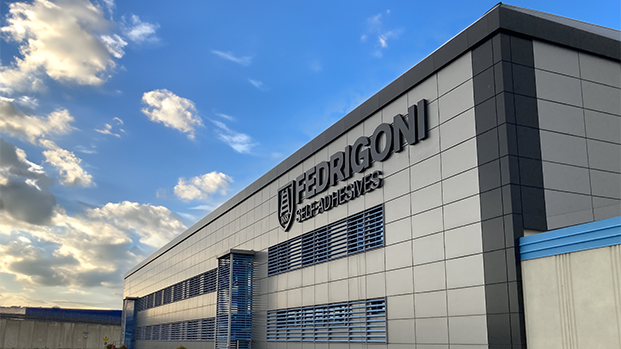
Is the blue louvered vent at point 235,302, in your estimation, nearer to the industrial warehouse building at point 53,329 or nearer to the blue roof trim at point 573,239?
the blue roof trim at point 573,239

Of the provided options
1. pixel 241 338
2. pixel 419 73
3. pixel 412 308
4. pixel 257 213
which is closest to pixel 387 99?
pixel 419 73

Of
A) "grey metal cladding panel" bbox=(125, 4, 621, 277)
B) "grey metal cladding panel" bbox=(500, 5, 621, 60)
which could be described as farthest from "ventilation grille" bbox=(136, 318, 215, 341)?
"grey metal cladding panel" bbox=(500, 5, 621, 60)

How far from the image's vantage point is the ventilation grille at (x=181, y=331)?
4106cm

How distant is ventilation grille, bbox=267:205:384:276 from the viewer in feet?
70.0

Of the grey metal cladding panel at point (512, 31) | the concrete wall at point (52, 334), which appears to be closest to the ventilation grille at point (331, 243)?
the grey metal cladding panel at point (512, 31)

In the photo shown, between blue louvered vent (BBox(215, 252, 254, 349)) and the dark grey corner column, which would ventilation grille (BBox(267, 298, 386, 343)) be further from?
the dark grey corner column

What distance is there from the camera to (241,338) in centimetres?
3225

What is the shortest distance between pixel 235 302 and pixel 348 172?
13.9 meters

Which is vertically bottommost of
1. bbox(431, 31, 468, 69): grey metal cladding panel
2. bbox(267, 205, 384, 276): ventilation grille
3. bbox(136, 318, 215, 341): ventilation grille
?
bbox(136, 318, 215, 341): ventilation grille

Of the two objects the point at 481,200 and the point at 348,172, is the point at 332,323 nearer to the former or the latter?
the point at 348,172

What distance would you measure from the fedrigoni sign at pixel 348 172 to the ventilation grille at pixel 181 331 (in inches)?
602

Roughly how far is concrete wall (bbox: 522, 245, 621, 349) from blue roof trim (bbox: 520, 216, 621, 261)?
0.44ft

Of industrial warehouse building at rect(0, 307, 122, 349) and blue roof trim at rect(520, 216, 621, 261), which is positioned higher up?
blue roof trim at rect(520, 216, 621, 261)

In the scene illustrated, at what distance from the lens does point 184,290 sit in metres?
49.5
